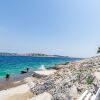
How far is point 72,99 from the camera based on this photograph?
41.7 feet

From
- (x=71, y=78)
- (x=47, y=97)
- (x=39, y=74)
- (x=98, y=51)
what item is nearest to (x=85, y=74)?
(x=71, y=78)

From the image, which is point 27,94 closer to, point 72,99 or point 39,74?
point 72,99

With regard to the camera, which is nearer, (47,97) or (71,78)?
(47,97)

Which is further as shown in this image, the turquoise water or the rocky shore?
the turquoise water

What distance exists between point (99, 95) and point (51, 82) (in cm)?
958

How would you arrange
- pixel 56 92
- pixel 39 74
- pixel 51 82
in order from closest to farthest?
pixel 56 92 → pixel 51 82 → pixel 39 74

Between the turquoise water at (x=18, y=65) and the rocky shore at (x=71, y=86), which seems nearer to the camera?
the rocky shore at (x=71, y=86)

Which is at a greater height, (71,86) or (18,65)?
(71,86)

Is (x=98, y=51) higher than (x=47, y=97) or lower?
higher

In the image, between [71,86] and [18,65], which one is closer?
[71,86]

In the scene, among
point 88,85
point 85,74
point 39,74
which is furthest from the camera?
point 39,74

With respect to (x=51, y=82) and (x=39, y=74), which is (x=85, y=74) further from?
(x=39, y=74)

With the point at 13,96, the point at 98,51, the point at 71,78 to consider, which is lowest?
the point at 13,96

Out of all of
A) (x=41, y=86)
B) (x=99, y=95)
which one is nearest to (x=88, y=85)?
(x=41, y=86)
